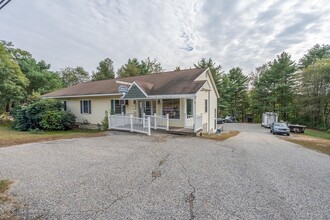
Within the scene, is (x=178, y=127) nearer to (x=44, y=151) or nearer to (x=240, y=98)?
(x=44, y=151)

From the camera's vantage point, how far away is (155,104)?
13875mm

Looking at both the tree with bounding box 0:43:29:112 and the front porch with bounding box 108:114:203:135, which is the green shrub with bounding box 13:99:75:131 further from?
the tree with bounding box 0:43:29:112

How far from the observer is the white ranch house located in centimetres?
1227

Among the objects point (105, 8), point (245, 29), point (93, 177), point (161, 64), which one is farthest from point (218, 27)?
point (161, 64)

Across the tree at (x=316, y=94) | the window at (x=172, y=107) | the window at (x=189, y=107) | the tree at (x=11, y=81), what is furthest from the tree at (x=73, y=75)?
the tree at (x=316, y=94)

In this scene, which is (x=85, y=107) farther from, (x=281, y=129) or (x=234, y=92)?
(x=234, y=92)

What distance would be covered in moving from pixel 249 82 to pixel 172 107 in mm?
36066

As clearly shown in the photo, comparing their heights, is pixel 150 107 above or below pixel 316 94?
below

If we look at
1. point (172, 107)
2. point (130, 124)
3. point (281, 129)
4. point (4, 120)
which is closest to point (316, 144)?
point (281, 129)

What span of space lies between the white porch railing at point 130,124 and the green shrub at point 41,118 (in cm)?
472

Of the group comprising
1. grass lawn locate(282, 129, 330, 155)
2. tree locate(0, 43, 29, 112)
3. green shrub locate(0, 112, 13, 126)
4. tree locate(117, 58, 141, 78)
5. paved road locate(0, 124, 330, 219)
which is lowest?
grass lawn locate(282, 129, 330, 155)

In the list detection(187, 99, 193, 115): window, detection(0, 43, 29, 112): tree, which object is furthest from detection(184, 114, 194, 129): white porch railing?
detection(0, 43, 29, 112): tree

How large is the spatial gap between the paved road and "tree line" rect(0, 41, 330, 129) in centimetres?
1324

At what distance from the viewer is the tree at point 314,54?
3306cm
